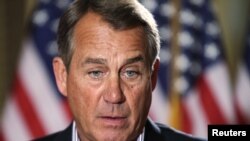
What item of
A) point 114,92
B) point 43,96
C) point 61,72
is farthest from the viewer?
point 43,96

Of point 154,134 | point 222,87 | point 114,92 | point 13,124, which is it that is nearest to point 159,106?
point 222,87

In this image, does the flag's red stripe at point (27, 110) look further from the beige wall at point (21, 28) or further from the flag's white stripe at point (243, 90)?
the flag's white stripe at point (243, 90)

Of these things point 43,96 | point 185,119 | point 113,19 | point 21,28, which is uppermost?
point 113,19

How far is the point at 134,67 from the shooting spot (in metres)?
1.18

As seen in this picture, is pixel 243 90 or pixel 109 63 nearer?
pixel 109 63

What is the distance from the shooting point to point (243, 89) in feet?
5.74

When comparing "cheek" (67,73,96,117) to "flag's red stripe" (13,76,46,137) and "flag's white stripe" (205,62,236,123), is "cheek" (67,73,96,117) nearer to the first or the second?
"flag's red stripe" (13,76,46,137)

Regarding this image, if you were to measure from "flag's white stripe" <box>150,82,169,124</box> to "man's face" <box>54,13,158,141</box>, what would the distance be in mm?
497

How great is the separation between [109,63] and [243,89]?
0.74 meters

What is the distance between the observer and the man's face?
1.16 metres

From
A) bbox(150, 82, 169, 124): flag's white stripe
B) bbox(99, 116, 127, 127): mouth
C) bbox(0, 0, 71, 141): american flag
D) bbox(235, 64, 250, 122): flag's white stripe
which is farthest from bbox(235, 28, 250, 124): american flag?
bbox(99, 116, 127, 127): mouth

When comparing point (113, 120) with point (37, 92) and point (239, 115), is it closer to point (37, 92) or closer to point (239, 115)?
point (37, 92)

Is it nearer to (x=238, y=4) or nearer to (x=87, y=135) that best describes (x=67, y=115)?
(x=87, y=135)

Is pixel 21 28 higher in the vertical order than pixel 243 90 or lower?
higher
